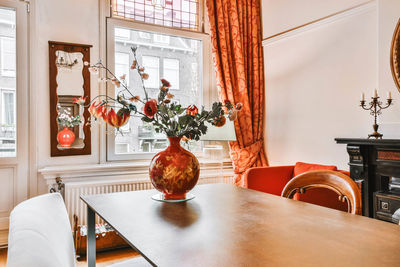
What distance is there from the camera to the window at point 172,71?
12.1 feet

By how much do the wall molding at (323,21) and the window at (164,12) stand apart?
0.96m

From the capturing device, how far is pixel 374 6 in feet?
8.67

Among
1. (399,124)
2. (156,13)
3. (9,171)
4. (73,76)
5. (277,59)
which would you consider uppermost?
(156,13)

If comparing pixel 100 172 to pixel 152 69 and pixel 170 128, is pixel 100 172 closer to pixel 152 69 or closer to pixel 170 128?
pixel 152 69

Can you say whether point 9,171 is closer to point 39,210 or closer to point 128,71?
point 128,71

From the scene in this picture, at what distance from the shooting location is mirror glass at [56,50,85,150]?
302 centimetres

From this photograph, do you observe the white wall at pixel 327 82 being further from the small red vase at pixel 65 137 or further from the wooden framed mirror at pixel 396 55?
the small red vase at pixel 65 137

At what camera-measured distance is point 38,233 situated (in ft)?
1.97

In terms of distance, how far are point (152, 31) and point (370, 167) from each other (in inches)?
104

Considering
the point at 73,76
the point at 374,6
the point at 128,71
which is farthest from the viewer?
the point at 128,71

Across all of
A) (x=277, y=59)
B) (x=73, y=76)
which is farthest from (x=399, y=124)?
(x=73, y=76)

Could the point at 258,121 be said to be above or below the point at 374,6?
below

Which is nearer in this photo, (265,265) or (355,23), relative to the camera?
(265,265)

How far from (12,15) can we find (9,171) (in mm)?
1469
